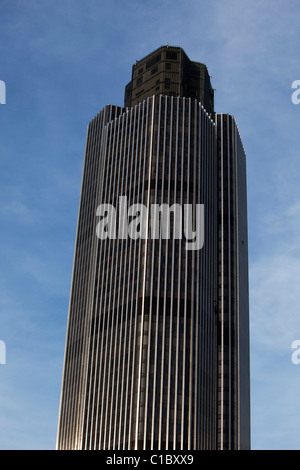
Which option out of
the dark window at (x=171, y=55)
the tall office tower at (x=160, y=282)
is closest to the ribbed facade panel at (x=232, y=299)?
the tall office tower at (x=160, y=282)

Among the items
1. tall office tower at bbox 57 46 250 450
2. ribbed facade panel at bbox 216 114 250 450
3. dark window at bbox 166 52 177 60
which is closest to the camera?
tall office tower at bbox 57 46 250 450

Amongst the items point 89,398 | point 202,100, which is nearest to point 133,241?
point 89,398

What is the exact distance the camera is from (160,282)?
164 meters

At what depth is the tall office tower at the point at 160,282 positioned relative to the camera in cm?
15438

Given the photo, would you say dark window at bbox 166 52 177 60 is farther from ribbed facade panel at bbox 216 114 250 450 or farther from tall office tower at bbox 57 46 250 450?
ribbed facade panel at bbox 216 114 250 450

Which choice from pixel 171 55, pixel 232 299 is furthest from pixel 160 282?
pixel 171 55

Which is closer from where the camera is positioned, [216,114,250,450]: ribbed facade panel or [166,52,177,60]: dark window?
[216,114,250,450]: ribbed facade panel

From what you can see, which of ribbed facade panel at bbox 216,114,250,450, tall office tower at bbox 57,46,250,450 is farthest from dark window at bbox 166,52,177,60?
ribbed facade panel at bbox 216,114,250,450

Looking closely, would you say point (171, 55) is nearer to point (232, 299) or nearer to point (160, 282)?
point (232, 299)

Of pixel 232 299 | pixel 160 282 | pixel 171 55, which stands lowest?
pixel 160 282

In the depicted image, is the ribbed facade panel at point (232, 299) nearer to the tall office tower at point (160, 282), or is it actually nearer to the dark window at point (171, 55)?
the tall office tower at point (160, 282)

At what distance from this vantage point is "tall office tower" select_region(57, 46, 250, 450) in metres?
154
